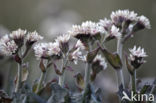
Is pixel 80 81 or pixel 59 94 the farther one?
pixel 80 81

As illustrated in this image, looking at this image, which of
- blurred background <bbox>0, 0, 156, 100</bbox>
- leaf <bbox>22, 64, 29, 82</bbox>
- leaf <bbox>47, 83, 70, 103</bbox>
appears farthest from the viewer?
blurred background <bbox>0, 0, 156, 100</bbox>

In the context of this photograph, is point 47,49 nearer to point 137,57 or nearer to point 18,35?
point 18,35

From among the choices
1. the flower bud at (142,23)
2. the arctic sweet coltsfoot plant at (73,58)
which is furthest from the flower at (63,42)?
the flower bud at (142,23)

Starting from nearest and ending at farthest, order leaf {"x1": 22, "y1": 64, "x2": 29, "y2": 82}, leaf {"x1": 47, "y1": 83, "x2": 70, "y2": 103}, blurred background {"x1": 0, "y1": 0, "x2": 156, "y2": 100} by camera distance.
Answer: leaf {"x1": 47, "y1": 83, "x2": 70, "y2": 103} → leaf {"x1": 22, "y1": 64, "x2": 29, "y2": 82} → blurred background {"x1": 0, "y1": 0, "x2": 156, "y2": 100}

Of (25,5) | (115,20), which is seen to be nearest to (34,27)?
(25,5)

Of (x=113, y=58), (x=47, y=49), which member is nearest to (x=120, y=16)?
(x=113, y=58)

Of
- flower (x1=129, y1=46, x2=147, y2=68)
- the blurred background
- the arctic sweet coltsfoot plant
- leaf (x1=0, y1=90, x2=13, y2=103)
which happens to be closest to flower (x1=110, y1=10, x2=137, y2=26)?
the arctic sweet coltsfoot plant

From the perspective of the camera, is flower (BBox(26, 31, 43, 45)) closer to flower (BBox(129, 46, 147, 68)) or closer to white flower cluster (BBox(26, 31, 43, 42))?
white flower cluster (BBox(26, 31, 43, 42))

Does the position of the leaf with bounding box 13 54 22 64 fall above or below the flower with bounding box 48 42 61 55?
below

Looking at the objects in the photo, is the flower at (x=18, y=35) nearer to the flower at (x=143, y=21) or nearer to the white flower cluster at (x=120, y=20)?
the white flower cluster at (x=120, y=20)
